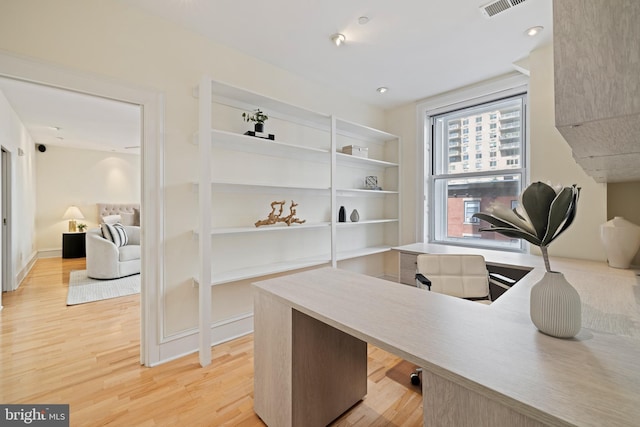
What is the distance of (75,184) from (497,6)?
338 inches

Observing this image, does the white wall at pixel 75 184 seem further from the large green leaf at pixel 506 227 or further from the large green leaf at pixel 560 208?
the large green leaf at pixel 560 208

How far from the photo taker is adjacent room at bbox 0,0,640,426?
802 mm

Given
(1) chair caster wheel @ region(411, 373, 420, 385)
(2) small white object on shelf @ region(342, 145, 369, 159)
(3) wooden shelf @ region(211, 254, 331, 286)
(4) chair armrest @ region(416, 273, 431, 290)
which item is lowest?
(1) chair caster wheel @ region(411, 373, 420, 385)

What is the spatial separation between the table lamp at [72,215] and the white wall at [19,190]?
581 mm

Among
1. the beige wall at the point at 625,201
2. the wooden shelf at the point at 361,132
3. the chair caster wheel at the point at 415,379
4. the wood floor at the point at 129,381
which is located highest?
the wooden shelf at the point at 361,132

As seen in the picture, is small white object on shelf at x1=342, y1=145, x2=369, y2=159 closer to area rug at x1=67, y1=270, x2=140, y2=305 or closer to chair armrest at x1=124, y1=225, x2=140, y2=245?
area rug at x1=67, y1=270, x2=140, y2=305

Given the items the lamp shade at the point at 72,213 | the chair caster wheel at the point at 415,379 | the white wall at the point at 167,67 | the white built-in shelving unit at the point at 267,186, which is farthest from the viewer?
the lamp shade at the point at 72,213

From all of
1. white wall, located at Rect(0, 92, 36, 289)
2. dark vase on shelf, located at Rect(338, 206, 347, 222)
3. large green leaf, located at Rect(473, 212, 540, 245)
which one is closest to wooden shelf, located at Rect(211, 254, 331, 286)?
dark vase on shelf, located at Rect(338, 206, 347, 222)

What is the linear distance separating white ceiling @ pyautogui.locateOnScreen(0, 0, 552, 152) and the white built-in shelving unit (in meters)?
0.52

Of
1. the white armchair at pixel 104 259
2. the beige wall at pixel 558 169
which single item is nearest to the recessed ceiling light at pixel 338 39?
the beige wall at pixel 558 169

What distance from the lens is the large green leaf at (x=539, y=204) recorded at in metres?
0.95

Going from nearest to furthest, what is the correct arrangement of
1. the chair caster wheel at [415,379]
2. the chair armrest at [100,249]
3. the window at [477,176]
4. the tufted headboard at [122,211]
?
1. the chair caster wheel at [415,379]
2. the window at [477,176]
3. the chair armrest at [100,249]
4. the tufted headboard at [122,211]

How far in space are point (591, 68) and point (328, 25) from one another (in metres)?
2.08

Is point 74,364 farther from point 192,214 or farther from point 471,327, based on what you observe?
point 471,327
